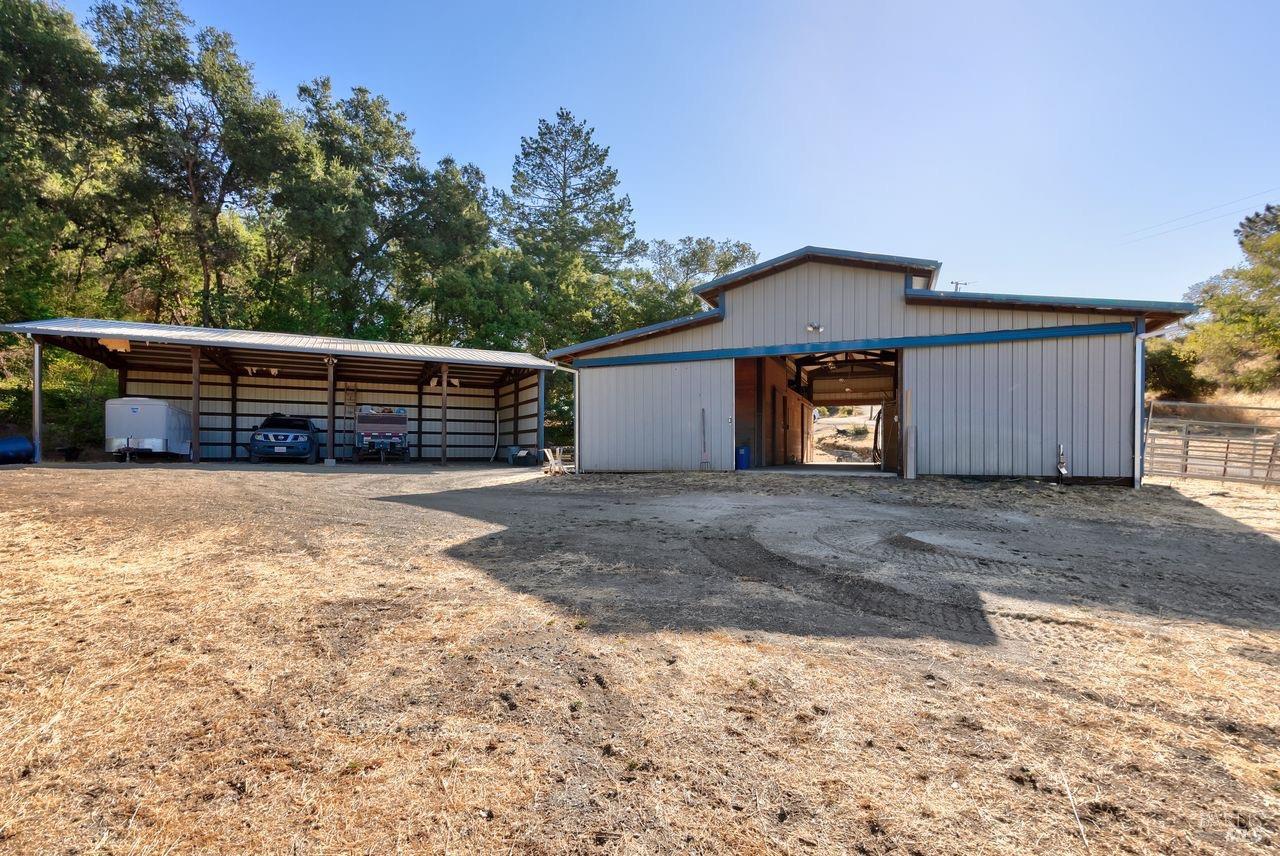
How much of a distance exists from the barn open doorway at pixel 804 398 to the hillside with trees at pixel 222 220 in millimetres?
8508

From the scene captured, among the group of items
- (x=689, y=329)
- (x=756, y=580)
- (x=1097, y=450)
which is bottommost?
(x=756, y=580)

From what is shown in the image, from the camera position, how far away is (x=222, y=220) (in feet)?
83.8

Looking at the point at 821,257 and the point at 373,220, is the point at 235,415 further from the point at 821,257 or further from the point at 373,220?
the point at 821,257

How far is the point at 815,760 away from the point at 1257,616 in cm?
358

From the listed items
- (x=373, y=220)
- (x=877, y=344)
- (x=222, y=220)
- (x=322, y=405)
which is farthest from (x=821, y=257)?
(x=222, y=220)

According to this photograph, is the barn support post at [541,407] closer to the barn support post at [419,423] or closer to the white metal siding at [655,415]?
the white metal siding at [655,415]

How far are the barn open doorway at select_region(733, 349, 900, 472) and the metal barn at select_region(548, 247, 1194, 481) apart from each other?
14cm

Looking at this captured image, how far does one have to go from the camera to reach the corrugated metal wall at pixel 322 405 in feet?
63.9

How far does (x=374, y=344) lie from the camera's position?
736 inches

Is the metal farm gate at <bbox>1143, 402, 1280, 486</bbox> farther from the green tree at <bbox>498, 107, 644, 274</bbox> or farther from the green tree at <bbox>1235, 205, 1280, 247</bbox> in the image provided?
the green tree at <bbox>1235, 205, 1280, 247</bbox>

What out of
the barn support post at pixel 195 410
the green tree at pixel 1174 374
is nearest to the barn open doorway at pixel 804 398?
the barn support post at pixel 195 410

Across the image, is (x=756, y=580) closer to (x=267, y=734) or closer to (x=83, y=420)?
(x=267, y=734)

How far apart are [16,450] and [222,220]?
52.2 feet

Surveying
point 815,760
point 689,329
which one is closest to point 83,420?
point 689,329
